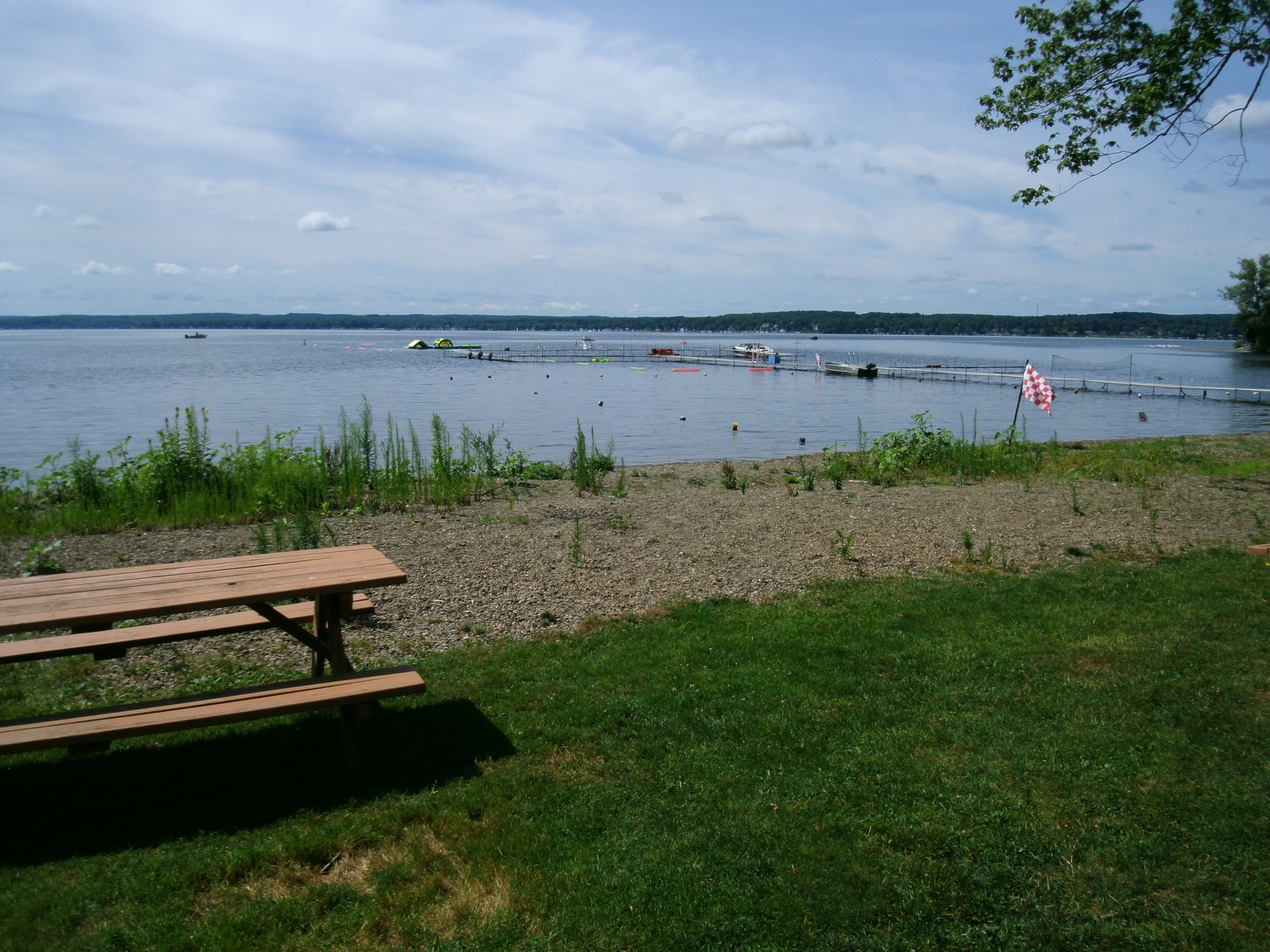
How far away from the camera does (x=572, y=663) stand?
5.49 meters

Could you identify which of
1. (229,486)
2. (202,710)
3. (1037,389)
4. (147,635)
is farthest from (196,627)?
(1037,389)

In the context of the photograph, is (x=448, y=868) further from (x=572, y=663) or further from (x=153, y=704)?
(x=572, y=663)

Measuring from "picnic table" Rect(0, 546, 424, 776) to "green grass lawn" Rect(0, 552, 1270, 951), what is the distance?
1.24 ft

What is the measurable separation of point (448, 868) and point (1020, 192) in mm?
11639

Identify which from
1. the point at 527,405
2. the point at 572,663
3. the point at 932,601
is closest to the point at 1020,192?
the point at 932,601

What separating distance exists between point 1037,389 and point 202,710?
47.8 ft

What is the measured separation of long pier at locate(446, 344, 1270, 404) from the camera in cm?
4544

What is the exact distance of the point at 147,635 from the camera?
4793 millimetres

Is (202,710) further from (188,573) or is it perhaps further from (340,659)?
(188,573)

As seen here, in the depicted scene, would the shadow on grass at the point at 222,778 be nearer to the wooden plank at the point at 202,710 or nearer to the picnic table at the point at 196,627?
the picnic table at the point at 196,627

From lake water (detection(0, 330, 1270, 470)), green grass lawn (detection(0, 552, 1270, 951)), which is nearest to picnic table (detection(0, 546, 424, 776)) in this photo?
green grass lawn (detection(0, 552, 1270, 951))

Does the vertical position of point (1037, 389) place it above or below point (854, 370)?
below

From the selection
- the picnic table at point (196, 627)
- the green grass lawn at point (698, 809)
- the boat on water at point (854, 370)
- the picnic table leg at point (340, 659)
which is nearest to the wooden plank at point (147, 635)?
the picnic table at point (196, 627)

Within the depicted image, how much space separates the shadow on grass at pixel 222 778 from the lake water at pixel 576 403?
16.4m
